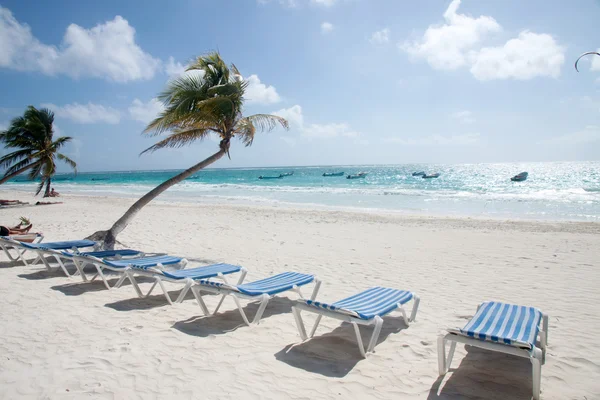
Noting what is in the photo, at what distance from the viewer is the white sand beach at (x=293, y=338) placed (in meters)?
2.75

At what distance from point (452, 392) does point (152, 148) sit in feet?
23.3

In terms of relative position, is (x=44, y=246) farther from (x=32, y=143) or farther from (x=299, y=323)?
(x=32, y=143)

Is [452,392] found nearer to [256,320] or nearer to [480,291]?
[256,320]

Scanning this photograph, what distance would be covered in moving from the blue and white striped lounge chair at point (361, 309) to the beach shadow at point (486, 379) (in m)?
0.65

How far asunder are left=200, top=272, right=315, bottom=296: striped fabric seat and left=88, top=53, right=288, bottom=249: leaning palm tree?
3633 millimetres

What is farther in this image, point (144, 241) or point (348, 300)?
point (144, 241)

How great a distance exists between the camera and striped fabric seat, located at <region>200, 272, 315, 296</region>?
382 centimetres

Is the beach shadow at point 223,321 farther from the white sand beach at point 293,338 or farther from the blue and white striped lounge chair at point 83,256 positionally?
the blue and white striped lounge chair at point 83,256

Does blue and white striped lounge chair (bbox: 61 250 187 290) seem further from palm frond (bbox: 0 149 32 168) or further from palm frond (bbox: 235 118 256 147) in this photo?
palm frond (bbox: 0 149 32 168)

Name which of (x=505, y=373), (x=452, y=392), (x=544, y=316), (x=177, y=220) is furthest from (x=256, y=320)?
(x=177, y=220)

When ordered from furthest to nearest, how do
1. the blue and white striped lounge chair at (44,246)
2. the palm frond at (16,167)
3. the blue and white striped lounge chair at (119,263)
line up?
the palm frond at (16,167), the blue and white striped lounge chair at (44,246), the blue and white striped lounge chair at (119,263)

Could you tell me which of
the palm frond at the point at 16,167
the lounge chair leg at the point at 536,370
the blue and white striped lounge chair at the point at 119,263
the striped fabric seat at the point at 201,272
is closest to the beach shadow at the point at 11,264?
the blue and white striped lounge chair at the point at 119,263

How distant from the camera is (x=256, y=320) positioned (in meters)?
3.85

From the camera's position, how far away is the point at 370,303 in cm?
358
